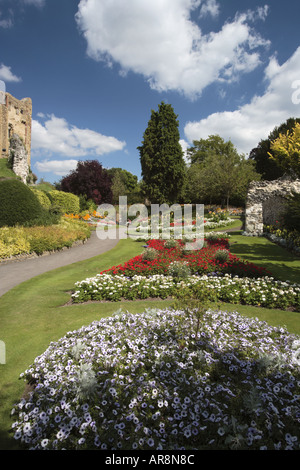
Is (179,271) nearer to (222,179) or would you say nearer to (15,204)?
(15,204)

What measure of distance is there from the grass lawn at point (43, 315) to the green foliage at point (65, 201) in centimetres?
1971

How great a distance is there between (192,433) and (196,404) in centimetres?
32

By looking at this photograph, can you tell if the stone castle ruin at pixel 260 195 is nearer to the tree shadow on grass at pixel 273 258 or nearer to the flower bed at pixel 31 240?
the tree shadow on grass at pixel 273 258

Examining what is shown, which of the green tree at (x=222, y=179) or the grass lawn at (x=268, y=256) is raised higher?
the green tree at (x=222, y=179)

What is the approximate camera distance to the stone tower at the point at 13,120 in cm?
4103

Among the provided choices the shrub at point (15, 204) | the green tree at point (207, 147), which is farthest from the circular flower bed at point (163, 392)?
the green tree at point (207, 147)

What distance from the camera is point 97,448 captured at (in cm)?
246

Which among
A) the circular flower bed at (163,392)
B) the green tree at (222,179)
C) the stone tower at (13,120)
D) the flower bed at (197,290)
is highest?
the stone tower at (13,120)

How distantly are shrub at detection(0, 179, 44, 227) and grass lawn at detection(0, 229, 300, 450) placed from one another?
6.84 metres

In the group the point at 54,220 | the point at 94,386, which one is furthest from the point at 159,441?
the point at 54,220

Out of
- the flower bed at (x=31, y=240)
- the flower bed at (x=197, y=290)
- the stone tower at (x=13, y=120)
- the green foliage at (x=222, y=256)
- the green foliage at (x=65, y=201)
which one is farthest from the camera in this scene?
the stone tower at (x=13, y=120)

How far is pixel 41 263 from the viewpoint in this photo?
10.8m

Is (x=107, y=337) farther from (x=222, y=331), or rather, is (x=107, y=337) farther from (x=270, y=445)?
(x=270, y=445)

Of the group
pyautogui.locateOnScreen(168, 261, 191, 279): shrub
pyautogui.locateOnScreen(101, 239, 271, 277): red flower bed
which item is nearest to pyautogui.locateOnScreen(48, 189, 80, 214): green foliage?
pyautogui.locateOnScreen(101, 239, 271, 277): red flower bed
